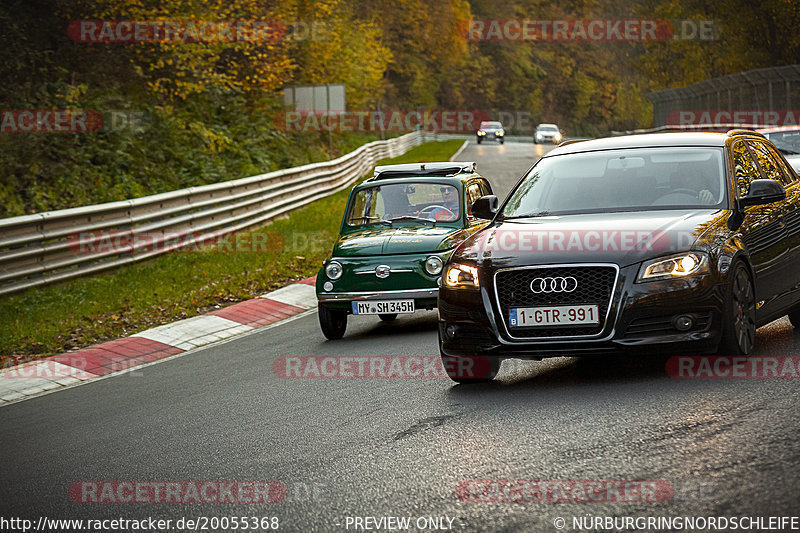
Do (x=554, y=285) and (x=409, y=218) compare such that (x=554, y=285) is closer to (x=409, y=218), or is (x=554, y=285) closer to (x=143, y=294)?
(x=409, y=218)

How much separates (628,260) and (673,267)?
11.6 inches

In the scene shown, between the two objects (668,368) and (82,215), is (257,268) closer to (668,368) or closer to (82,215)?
(82,215)

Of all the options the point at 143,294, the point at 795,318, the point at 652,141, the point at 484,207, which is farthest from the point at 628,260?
the point at 143,294

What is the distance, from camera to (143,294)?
13.5 m

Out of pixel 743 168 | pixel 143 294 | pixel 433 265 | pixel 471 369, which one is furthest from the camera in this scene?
pixel 143 294

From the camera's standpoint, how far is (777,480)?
463cm

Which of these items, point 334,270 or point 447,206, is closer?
point 334,270

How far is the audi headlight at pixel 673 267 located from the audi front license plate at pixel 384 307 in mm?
4157

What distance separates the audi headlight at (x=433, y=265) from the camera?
35.0ft

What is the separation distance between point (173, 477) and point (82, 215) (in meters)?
9.05

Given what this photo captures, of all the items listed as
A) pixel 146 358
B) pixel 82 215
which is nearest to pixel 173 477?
pixel 146 358

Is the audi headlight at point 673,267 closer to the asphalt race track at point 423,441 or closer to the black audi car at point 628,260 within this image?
the black audi car at point 628,260

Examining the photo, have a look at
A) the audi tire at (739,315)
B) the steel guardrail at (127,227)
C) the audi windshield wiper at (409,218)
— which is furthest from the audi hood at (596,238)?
the steel guardrail at (127,227)

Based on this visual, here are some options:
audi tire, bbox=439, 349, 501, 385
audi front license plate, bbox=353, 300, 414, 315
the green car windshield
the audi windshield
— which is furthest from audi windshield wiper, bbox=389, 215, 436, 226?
audi tire, bbox=439, 349, 501, 385
